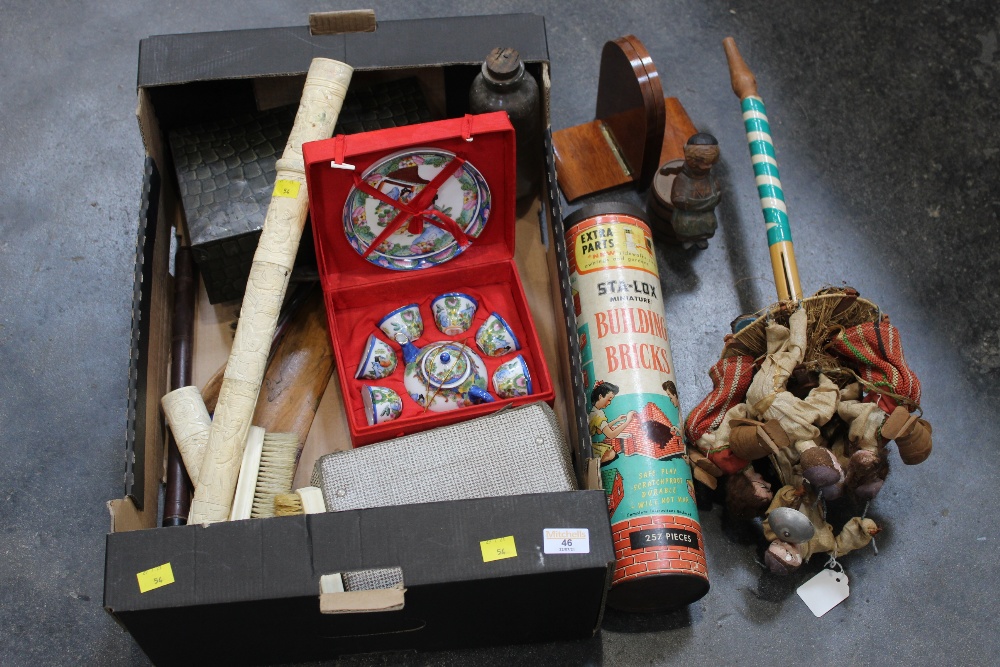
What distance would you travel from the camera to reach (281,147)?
152 centimetres

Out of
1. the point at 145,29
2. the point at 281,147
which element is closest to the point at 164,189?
the point at 281,147

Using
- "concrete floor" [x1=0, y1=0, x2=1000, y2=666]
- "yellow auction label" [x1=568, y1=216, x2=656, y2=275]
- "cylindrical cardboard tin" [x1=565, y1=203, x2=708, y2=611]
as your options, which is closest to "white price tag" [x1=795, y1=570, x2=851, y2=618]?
"concrete floor" [x1=0, y1=0, x2=1000, y2=666]

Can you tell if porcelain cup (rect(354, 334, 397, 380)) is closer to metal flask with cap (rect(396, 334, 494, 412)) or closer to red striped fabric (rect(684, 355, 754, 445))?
metal flask with cap (rect(396, 334, 494, 412))

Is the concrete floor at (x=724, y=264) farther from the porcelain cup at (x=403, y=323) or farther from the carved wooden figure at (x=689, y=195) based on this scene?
the porcelain cup at (x=403, y=323)

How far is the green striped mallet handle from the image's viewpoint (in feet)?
5.02

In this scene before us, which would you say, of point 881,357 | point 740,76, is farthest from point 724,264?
point 881,357

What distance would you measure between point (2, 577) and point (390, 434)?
2.07ft

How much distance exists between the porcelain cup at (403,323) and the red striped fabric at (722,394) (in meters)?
0.44

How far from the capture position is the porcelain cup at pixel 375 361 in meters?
Answer: 1.47

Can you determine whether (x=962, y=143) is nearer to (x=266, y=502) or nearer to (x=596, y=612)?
(x=596, y=612)

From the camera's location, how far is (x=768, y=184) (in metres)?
1.61

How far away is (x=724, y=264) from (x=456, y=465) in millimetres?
705

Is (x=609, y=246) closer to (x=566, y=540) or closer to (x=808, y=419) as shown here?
(x=808, y=419)

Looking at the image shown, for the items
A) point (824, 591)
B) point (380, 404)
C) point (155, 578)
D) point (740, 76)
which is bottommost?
point (824, 591)
